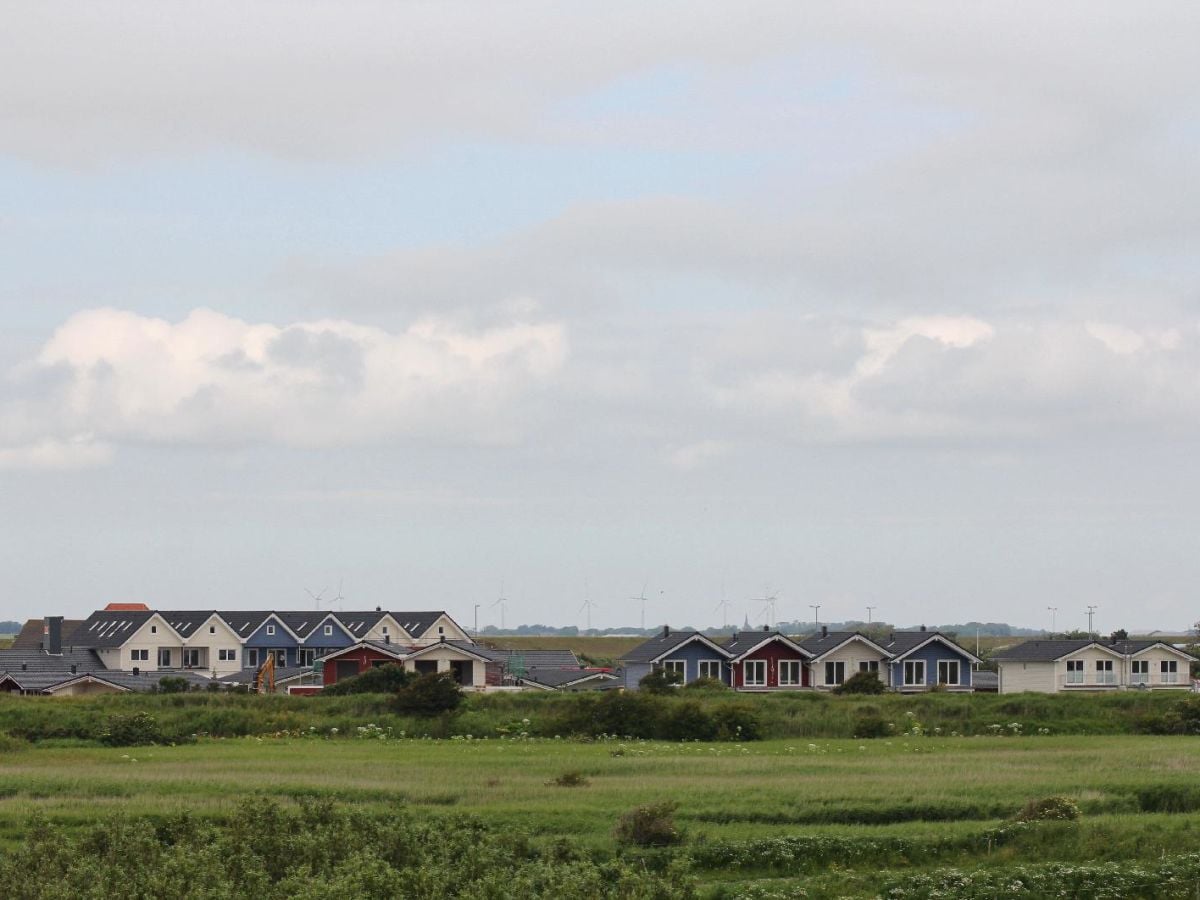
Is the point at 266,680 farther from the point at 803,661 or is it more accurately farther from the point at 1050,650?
the point at 1050,650

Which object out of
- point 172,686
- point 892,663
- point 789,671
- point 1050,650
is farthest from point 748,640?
point 172,686

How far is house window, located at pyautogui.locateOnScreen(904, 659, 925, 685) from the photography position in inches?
3648

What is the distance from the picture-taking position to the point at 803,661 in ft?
303

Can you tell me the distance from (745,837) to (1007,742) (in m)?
28.8

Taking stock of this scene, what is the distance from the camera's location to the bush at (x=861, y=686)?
83438 millimetres

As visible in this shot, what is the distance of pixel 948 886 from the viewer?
29188 mm

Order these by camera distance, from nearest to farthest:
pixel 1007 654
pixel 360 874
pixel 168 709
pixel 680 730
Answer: pixel 360 874
pixel 680 730
pixel 168 709
pixel 1007 654

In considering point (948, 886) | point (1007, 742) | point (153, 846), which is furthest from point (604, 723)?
point (153, 846)

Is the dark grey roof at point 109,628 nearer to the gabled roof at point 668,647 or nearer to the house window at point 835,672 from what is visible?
the gabled roof at point 668,647

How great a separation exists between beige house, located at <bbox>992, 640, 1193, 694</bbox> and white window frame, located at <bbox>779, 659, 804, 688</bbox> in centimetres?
1188

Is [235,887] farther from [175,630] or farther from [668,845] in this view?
[175,630]

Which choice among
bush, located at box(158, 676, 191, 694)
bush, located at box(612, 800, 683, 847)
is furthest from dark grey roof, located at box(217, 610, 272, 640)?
bush, located at box(612, 800, 683, 847)

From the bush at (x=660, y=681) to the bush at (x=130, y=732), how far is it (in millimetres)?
26214

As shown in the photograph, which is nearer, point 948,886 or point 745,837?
point 948,886
